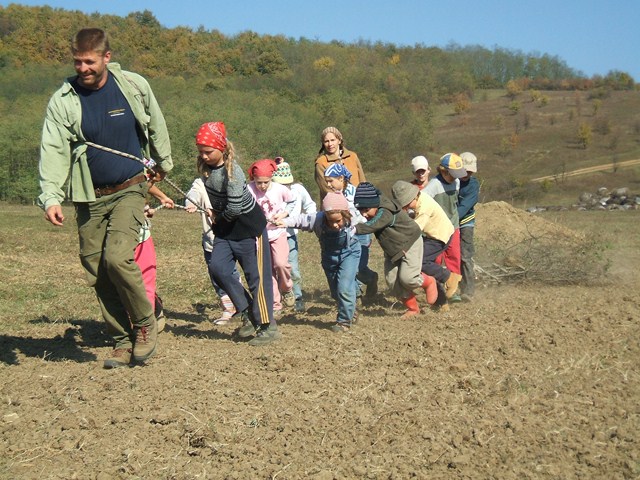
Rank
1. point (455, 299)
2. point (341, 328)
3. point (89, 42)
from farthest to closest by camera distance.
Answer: point (455, 299) < point (341, 328) < point (89, 42)

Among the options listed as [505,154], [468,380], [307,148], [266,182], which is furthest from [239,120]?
[468,380]

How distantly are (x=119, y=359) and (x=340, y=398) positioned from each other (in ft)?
5.98

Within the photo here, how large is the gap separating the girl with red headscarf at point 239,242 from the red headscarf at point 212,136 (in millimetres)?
124

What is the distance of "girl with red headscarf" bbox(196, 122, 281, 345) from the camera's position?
6812 mm

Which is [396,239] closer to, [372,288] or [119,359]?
[372,288]

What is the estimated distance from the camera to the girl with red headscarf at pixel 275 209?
8.42 m

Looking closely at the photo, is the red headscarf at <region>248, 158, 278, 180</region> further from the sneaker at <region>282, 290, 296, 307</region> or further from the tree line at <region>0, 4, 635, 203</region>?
the tree line at <region>0, 4, 635, 203</region>

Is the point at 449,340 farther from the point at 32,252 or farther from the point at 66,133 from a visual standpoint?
the point at 32,252

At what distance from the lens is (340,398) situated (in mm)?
5391

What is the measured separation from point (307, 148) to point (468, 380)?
41.4m

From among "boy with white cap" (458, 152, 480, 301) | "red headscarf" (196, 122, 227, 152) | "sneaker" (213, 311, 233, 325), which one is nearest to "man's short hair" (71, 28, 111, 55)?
"red headscarf" (196, 122, 227, 152)

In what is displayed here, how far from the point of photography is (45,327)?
8164 millimetres

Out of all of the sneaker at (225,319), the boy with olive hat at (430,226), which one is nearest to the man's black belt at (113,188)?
the sneaker at (225,319)

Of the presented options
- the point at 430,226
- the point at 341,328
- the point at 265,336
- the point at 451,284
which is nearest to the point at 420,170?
the point at 430,226
